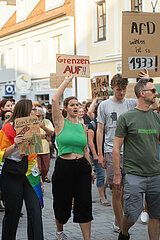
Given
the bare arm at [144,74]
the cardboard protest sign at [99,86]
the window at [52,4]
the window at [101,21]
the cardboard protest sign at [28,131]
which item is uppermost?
the window at [52,4]

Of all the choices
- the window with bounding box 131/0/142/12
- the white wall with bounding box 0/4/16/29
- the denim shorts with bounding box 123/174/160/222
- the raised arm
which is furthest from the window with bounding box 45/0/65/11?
the denim shorts with bounding box 123/174/160/222

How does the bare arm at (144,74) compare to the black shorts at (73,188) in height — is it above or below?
above

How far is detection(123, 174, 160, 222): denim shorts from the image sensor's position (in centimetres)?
488

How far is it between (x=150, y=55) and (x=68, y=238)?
2.77 m

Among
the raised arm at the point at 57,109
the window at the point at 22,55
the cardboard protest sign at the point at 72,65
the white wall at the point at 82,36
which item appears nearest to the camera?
the raised arm at the point at 57,109

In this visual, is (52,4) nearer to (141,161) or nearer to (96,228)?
(96,228)

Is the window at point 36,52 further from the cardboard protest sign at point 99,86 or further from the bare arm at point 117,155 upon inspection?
the bare arm at point 117,155

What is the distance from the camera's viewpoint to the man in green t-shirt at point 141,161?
4887mm

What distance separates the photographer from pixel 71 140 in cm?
552

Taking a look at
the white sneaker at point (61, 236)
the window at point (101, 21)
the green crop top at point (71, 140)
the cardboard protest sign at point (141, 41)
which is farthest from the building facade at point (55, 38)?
the white sneaker at point (61, 236)

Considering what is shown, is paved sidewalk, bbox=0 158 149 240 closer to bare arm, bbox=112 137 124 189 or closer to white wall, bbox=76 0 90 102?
bare arm, bbox=112 137 124 189

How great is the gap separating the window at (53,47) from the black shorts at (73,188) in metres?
22.2

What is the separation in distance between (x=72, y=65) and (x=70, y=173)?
7.95 ft

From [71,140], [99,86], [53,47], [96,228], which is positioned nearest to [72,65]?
[71,140]
